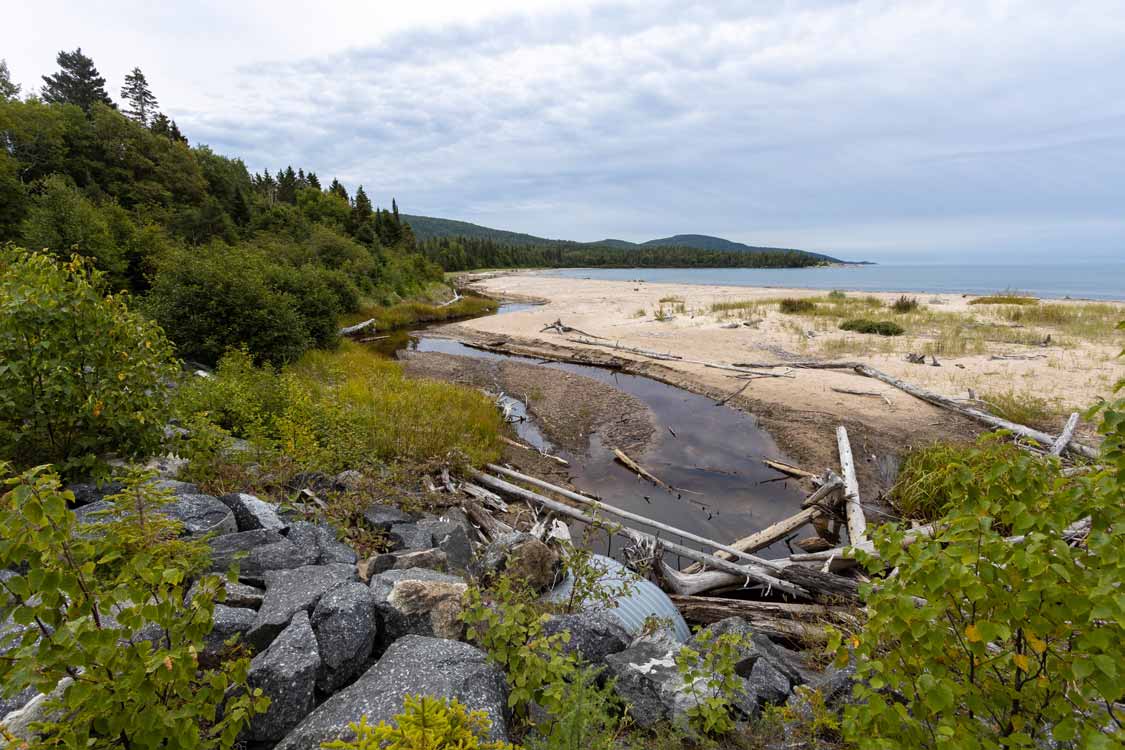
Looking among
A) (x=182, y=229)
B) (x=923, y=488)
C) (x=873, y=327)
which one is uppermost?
(x=182, y=229)

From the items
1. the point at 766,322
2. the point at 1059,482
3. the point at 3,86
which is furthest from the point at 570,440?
the point at 3,86

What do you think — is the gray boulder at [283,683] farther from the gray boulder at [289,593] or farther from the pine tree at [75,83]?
the pine tree at [75,83]

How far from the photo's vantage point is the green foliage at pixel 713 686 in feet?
10.7

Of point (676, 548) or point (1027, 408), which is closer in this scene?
point (676, 548)

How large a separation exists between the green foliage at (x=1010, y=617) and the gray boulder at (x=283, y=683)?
3.04 metres

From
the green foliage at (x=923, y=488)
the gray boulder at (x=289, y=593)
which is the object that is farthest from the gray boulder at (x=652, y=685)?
the green foliage at (x=923, y=488)

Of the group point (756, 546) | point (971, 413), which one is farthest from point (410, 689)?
point (971, 413)

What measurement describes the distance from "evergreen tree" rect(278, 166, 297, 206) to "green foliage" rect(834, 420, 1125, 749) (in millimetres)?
76046

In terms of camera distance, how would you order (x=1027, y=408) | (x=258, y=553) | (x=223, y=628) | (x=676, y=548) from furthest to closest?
(x=1027, y=408)
(x=676, y=548)
(x=258, y=553)
(x=223, y=628)

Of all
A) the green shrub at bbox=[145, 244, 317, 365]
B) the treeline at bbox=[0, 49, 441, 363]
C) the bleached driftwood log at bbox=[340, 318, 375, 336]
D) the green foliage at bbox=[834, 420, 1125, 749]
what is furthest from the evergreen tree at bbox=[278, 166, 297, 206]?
the green foliage at bbox=[834, 420, 1125, 749]

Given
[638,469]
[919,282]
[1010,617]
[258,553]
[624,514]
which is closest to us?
[1010,617]

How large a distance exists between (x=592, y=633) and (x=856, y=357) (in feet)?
64.2

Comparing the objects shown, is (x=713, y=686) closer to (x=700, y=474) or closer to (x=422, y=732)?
(x=422, y=732)

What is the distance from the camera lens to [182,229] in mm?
33406
